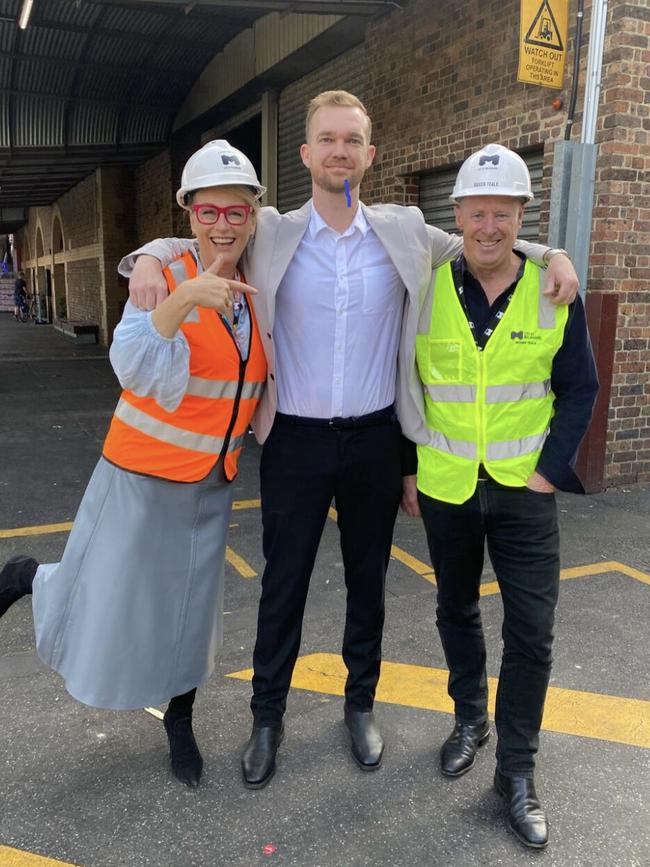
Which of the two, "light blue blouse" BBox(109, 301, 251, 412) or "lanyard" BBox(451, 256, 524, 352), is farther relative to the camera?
"lanyard" BBox(451, 256, 524, 352)

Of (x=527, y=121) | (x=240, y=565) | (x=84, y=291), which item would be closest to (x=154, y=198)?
(x=84, y=291)

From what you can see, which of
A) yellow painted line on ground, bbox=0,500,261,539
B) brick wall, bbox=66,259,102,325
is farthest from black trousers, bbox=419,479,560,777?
brick wall, bbox=66,259,102,325

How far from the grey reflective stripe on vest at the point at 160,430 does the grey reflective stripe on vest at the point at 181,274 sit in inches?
13.5

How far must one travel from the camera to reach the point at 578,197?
5703mm

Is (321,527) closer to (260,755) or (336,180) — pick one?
(260,755)

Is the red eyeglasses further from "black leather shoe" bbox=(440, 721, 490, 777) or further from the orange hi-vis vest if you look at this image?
"black leather shoe" bbox=(440, 721, 490, 777)

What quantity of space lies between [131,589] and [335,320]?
3.66 feet

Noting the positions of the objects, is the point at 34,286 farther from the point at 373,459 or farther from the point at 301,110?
the point at 373,459

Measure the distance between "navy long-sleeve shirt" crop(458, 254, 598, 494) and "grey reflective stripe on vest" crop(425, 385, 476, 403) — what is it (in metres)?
0.19

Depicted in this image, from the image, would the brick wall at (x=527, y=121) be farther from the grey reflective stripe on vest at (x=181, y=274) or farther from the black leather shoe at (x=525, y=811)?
the grey reflective stripe on vest at (x=181, y=274)

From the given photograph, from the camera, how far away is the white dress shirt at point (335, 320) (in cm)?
252

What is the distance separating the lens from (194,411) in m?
2.40

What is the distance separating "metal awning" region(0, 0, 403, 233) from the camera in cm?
1005

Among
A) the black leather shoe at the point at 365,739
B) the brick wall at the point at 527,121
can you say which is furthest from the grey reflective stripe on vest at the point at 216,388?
the brick wall at the point at 527,121
